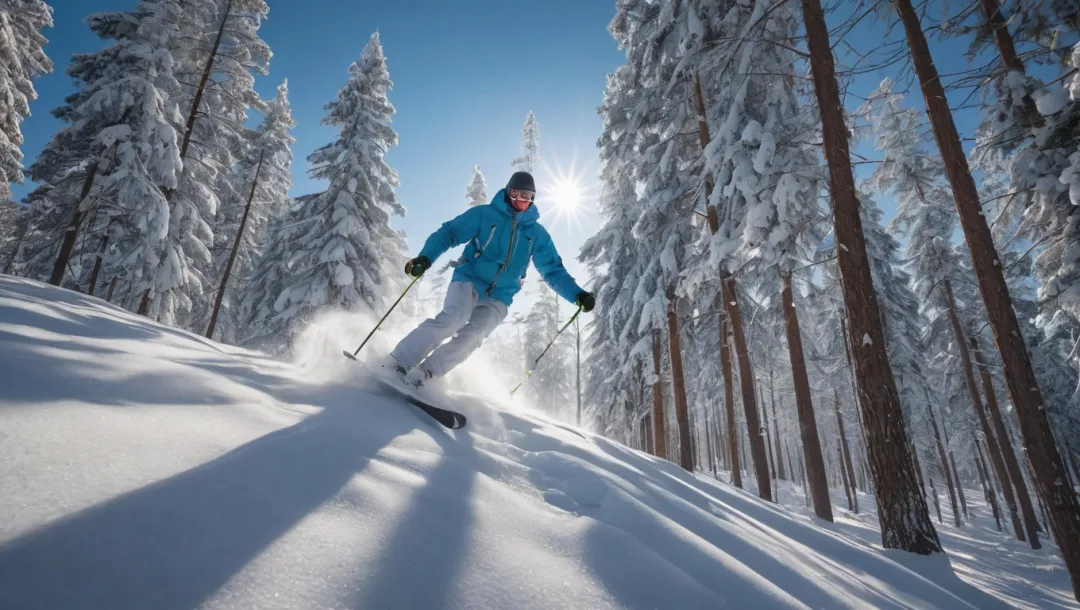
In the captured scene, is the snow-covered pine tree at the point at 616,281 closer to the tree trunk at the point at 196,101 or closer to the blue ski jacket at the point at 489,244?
the blue ski jacket at the point at 489,244

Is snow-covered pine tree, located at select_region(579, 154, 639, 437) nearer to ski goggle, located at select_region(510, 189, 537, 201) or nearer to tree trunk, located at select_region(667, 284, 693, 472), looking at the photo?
tree trunk, located at select_region(667, 284, 693, 472)

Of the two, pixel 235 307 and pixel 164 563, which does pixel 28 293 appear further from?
pixel 235 307

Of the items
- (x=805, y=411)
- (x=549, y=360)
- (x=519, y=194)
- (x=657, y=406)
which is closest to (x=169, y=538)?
(x=519, y=194)

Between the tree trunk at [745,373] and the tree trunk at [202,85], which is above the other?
the tree trunk at [202,85]

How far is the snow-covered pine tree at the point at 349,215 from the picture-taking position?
14.8 meters

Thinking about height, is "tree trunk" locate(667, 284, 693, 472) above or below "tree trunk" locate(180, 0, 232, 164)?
below

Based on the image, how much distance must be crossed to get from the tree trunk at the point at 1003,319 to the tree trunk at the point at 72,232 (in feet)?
63.4

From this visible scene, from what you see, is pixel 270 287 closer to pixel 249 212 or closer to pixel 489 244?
pixel 249 212

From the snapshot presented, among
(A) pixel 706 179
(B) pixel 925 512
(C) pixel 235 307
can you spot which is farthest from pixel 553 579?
(C) pixel 235 307

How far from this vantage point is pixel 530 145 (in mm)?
31781

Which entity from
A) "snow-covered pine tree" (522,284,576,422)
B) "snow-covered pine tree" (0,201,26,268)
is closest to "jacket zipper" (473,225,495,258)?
"snow-covered pine tree" (0,201,26,268)

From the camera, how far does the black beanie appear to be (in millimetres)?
4680

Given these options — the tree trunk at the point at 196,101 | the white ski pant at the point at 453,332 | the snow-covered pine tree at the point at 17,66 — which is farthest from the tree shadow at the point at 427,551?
the snow-covered pine tree at the point at 17,66

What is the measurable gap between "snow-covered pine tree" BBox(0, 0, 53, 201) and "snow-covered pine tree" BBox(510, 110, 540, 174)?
23098mm
